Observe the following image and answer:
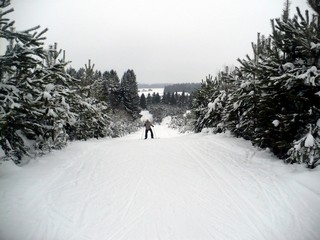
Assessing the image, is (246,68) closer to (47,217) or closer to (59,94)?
(59,94)

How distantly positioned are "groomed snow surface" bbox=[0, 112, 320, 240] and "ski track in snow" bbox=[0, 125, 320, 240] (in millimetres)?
19

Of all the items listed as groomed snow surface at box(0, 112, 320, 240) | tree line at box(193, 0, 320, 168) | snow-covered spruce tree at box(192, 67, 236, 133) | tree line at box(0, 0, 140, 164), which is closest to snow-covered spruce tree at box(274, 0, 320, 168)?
tree line at box(193, 0, 320, 168)

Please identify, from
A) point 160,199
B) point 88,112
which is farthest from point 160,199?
point 88,112

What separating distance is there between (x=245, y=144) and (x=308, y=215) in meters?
5.28

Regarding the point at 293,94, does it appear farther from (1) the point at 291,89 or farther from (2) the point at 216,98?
(2) the point at 216,98

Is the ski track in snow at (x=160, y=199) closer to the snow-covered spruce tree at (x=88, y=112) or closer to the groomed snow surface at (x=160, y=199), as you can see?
the groomed snow surface at (x=160, y=199)

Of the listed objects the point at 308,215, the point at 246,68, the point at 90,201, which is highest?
the point at 246,68

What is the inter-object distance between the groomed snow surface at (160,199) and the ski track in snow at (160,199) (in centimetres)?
2

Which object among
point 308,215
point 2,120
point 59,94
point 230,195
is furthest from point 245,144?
point 2,120

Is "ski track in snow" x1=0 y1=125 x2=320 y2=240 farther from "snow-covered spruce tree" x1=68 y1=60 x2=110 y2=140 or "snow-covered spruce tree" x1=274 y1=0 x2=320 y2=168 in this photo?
"snow-covered spruce tree" x1=68 y1=60 x2=110 y2=140

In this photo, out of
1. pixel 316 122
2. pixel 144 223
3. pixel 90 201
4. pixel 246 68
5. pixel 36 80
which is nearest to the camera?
pixel 144 223

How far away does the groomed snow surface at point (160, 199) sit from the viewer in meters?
4.89

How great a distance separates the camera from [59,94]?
931 centimetres

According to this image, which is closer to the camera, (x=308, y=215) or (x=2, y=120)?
(x=308, y=215)
